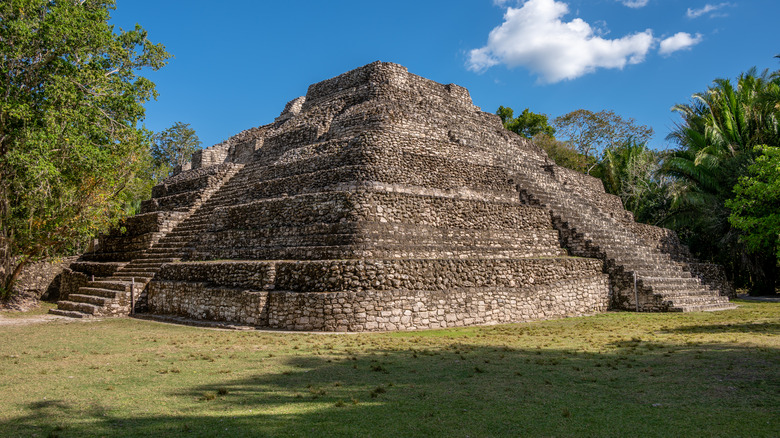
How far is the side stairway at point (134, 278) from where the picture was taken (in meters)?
15.5

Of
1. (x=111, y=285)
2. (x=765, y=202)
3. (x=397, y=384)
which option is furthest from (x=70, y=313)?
(x=765, y=202)

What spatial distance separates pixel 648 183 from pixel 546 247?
66.6ft

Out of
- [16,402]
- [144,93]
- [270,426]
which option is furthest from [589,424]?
[144,93]

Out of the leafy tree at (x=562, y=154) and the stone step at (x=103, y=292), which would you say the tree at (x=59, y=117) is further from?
the leafy tree at (x=562, y=154)

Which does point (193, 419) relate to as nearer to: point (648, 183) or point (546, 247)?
point (546, 247)

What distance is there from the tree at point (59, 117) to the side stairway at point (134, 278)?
6.96 ft

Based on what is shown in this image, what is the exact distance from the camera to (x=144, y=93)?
16875 mm

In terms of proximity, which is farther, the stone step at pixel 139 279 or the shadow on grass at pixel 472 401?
the stone step at pixel 139 279

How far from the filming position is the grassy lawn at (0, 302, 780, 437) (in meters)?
4.63

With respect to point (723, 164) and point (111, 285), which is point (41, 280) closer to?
point (111, 285)

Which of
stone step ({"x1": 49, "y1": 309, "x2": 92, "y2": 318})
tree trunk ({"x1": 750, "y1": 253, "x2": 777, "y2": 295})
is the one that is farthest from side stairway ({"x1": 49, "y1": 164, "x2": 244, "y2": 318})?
tree trunk ({"x1": 750, "y1": 253, "x2": 777, "y2": 295})

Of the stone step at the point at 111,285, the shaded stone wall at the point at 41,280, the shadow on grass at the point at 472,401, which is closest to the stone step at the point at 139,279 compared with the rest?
the stone step at the point at 111,285

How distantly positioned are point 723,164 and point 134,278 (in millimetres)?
26805

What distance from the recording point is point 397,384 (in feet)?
20.8
